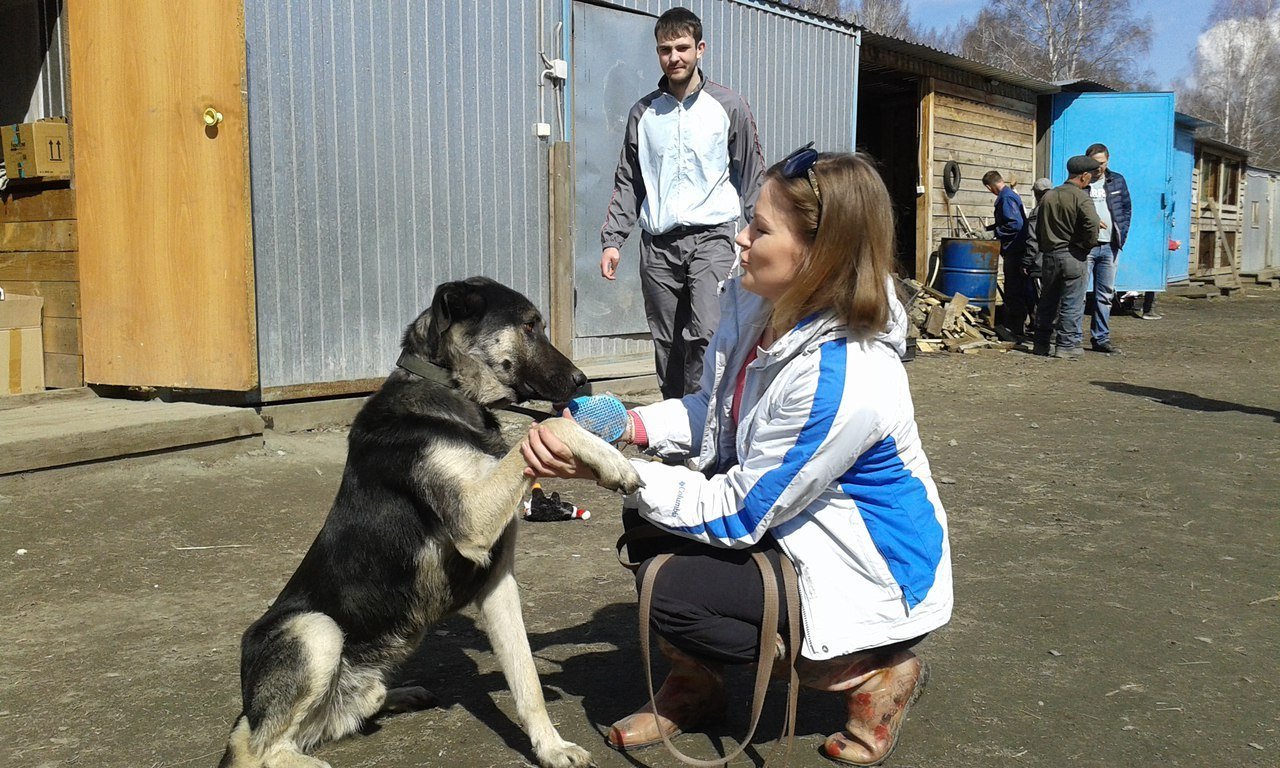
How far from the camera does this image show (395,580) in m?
2.79

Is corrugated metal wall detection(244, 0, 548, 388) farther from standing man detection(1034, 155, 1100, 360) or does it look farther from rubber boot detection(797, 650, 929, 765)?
standing man detection(1034, 155, 1100, 360)

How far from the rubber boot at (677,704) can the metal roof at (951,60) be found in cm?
1064

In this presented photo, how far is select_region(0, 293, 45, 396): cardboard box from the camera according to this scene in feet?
22.6

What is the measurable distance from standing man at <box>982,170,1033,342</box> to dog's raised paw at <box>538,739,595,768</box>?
12136 mm

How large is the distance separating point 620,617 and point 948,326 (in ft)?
34.0

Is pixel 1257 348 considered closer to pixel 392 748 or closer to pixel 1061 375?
pixel 1061 375

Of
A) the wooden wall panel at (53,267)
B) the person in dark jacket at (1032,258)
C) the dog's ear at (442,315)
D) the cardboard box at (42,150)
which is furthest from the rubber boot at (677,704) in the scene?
the person in dark jacket at (1032,258)

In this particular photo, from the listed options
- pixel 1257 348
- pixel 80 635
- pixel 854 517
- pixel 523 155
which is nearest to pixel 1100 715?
pixel 854 517

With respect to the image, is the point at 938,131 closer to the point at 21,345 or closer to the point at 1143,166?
the point at 1143,166

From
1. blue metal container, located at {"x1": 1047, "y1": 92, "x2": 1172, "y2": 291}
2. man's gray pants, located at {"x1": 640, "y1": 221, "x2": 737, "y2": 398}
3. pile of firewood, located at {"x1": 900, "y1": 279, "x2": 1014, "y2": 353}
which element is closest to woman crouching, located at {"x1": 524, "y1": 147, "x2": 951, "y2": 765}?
man's gray pants, located at {"x1": 640, "y1": 221, "x2": 737, "y2": 398}

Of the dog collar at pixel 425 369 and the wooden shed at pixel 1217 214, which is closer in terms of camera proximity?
the dog collar at pixel 425 369

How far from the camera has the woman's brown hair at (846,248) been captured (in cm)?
254

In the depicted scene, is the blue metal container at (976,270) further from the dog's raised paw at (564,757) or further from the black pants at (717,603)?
the dog's raised paw at (564,757)

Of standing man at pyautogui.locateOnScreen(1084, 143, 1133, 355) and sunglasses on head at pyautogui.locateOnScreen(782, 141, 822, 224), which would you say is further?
standing man at pyautogui.locateOnScreen(1084, 143, 1133, 355)
